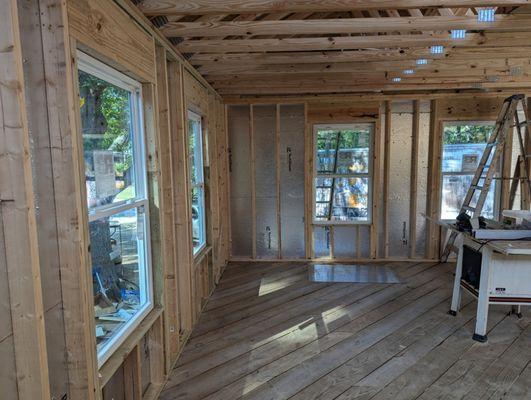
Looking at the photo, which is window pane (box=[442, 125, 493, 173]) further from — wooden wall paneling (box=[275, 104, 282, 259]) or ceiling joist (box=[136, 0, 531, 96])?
wooden wall paneling (box=[275, 104, 282, 259])

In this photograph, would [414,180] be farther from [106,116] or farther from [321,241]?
[106,116]

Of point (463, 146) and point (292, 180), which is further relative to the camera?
point (292, 180)

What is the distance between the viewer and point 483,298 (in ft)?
9.57

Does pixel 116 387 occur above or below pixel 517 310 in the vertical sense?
above

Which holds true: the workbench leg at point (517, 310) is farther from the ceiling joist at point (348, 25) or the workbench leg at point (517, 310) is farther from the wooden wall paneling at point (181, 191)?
the wooden wall paneling at point (181, 191)

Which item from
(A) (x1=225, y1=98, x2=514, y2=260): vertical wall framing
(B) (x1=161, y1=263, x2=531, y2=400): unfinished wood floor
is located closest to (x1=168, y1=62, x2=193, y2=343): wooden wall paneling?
(B) (x1=161, y1=263, x2=531, y2=400): unfinished wood floor

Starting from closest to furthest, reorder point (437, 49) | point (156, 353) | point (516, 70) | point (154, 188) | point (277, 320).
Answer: point (154, 188) < point (156, 353) < point (437, 49) < point (277, 320) < point (516, 70)

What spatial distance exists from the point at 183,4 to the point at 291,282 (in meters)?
3.40

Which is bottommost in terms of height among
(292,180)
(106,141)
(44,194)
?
(292,180)

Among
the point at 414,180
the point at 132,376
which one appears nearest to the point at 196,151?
the point at 132,376

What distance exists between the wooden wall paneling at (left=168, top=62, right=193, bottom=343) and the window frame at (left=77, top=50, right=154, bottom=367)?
54 cm

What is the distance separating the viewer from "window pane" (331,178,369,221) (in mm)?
5289

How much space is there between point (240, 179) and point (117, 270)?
135 inches

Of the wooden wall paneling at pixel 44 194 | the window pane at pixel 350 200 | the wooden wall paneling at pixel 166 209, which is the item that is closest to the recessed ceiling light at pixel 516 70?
the window pane at pixel 350 200
